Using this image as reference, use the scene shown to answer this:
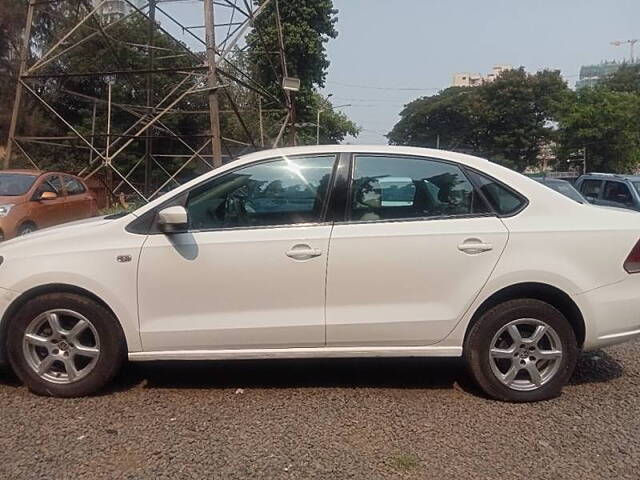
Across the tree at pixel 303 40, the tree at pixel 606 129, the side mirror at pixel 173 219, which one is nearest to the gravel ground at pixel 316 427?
the side mirror at pixel 173 219

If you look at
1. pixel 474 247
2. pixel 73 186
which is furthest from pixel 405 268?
pixel 73 186

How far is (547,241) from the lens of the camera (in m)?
3.62

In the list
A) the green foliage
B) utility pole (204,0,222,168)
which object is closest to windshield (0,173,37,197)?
utility pole (204,0,222,168)

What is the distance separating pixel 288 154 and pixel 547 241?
179cm

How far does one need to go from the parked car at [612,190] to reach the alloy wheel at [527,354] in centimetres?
843

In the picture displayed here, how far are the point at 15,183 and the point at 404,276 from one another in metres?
8.68

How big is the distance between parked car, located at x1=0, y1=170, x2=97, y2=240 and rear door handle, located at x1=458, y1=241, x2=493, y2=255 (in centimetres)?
771

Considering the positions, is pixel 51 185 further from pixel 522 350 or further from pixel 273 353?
pixel 522 350

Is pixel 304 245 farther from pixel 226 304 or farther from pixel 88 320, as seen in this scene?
pixel 88 320

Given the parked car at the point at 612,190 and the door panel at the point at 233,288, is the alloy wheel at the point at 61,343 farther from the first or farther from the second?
the parked car at the point at 612,190

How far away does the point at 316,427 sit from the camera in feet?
11.0

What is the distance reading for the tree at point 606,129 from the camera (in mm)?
41531

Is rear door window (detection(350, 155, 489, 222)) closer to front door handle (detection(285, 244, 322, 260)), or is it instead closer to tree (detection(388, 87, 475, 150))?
front door handle (detection(285, 244, 322, 260))

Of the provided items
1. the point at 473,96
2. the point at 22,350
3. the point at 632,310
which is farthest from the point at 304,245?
the point at 473,96
